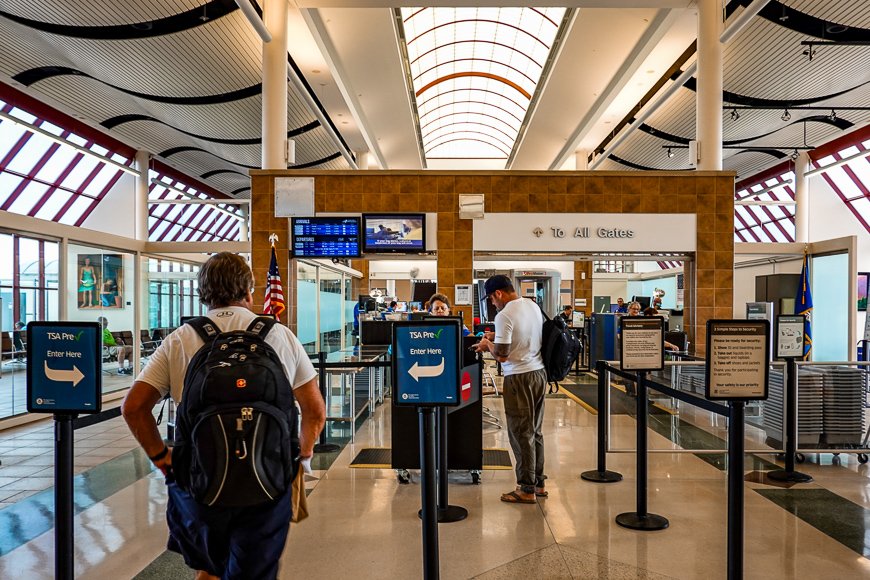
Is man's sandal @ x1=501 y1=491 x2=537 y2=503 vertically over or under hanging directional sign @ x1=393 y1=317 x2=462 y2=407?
under

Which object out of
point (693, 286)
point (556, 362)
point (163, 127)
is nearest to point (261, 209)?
point (556, 362)

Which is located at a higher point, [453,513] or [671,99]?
[671,99]

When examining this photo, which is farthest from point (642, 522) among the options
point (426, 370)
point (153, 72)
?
point (153, 72)

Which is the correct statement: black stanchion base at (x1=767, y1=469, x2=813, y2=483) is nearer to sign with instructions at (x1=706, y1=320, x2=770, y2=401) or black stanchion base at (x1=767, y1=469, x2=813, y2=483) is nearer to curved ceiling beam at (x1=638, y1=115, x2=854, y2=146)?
sign with instructions at (x1=706, y1=320, x2=770, y2=401)

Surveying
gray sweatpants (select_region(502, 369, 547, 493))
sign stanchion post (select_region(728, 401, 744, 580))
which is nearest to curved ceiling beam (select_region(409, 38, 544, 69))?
gray sweatpants (select_region(502, 369, 547, 493))

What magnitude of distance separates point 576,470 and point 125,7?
319 inches

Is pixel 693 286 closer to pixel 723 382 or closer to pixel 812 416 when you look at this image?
pixel 812 416

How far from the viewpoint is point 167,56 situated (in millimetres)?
9336

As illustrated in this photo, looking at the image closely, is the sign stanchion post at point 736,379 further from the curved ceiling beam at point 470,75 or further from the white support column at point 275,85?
the curved ceiling beam at point 470,75

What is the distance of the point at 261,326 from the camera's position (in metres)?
1.85

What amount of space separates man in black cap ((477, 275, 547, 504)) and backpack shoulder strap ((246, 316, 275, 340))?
228 cm

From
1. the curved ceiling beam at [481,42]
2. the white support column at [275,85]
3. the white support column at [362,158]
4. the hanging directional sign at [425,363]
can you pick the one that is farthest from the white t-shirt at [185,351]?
the white support column at [362,158]

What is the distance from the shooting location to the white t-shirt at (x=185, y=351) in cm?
184

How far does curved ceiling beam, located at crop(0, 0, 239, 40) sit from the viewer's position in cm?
820
